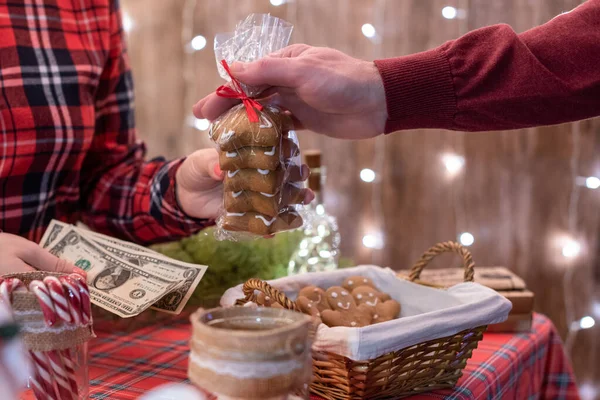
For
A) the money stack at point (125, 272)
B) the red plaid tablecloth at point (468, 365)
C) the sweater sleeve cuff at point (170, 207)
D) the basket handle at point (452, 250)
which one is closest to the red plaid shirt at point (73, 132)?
the sweater sleeve cuff at point (170, 207)

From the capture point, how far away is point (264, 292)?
861mm

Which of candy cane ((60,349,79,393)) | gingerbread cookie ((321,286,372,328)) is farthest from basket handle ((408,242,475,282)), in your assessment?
candy cane ((60,349,79,393))

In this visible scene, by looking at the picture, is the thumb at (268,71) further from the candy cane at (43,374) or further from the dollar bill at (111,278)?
the candy cane at (43,374)

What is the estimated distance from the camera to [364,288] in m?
1.07

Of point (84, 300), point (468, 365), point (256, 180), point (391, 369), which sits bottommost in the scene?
point (468, 365)

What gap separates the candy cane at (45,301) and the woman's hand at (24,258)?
188 millimetres

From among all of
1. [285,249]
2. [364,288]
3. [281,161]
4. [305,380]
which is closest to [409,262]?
[285,249]

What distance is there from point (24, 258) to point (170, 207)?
388mm

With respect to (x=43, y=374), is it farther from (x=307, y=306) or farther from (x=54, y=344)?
(x=307, y=306)

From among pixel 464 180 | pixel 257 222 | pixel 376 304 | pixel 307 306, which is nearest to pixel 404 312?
pixel 376 304

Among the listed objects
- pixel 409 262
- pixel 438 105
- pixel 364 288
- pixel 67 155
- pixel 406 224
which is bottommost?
pixel 409 262

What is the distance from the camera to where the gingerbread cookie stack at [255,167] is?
37.1 inches

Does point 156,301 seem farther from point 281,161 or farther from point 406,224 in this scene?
point 406,224

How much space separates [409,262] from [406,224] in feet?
0.41
